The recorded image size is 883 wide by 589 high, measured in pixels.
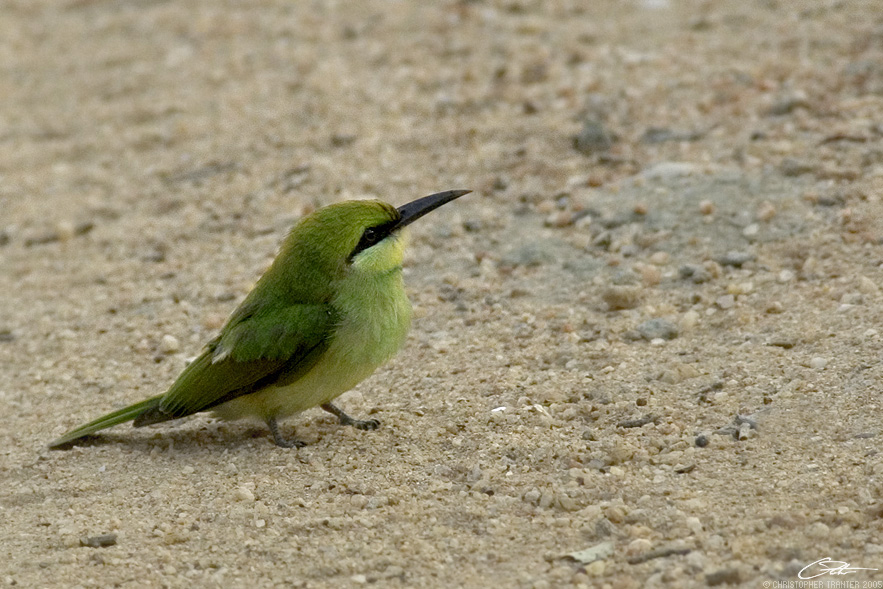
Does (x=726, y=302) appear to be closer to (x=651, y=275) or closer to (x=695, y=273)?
(x=695, y=273)

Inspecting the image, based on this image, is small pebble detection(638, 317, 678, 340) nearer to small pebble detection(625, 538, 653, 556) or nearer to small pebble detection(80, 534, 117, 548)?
small pebble detection(625, 538, 653, 556)

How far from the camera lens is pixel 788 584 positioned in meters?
2.80

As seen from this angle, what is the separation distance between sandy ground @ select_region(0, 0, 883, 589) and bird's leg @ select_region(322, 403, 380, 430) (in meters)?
0.05

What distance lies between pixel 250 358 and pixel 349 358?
1.25 feet

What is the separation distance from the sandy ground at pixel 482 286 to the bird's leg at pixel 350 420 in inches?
1.9

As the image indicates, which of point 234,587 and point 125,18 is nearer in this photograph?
point 234,587

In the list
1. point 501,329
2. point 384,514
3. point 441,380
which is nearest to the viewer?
point 384,514

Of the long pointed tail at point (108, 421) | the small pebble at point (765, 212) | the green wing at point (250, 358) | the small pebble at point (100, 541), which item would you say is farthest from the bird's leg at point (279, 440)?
the small pebble at point (765, 212)

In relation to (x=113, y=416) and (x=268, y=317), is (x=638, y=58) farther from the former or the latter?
(x=113, y=416)

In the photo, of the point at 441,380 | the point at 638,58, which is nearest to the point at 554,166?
the point at 638,58

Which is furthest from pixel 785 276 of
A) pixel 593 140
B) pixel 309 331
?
pixel 309 331

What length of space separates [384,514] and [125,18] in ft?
21.7

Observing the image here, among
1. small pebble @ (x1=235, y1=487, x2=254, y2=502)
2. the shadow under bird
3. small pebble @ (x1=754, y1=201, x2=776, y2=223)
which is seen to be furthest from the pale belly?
small pebble @ (x1=754, y1=201, x2=776, y2=223)

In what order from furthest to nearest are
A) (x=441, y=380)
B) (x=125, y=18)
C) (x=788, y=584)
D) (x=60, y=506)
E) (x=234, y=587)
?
(x=125, y=18) → (x=441, y=380) → (x=60, y=506) → (x=234, y=587) → (x=788, y=584)
